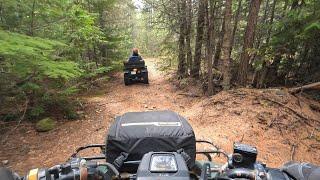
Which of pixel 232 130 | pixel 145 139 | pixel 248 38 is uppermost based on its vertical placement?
pixel 248 38

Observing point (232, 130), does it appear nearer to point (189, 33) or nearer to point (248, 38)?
point (248, 38)

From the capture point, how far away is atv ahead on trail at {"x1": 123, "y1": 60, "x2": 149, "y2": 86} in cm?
1788

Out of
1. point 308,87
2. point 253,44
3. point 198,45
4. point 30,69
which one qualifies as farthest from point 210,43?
point 30,69

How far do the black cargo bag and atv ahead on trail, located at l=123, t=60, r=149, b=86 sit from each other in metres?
14.5

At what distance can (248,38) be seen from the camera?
1164cm

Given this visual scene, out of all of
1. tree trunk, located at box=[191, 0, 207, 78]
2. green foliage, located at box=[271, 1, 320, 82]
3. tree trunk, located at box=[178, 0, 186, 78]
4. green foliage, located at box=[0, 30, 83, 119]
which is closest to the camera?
green foliage, located at box=[0, 30, 83, 119]

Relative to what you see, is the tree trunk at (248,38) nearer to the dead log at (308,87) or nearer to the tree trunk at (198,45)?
the dead log at (308,87)

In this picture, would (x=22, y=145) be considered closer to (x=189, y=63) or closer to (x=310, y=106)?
(x=310, y=106)


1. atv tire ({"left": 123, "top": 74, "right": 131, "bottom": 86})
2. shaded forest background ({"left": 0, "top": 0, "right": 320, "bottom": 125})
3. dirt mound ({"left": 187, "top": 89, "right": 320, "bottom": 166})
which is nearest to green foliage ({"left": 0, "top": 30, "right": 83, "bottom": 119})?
shaded forest background ({"left": 0, "top": 0, "right": 320, "bottom": 125})

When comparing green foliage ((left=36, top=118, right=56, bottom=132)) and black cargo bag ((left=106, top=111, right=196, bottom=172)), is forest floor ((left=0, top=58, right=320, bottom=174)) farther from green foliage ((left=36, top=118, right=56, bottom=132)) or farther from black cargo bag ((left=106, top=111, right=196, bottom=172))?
black cargo bag ((left=106, top=111, right=196, bottom=172))

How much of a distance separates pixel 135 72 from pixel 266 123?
10.1 m

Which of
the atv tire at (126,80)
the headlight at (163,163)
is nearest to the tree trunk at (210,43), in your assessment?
the atv tire at (126,80)

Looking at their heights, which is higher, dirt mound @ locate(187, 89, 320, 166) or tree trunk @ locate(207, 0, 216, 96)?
tree trunk @ locate(207, 0, 216, 96)

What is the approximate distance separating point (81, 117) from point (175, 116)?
321 inches
